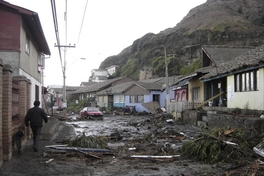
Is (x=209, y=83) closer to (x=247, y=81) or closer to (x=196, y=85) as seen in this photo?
(x=196, y=85)

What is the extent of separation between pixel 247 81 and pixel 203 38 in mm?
55331

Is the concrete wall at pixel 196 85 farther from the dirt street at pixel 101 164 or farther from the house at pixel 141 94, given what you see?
the dirt street at pixel 101 164

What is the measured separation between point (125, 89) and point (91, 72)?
74086 mm

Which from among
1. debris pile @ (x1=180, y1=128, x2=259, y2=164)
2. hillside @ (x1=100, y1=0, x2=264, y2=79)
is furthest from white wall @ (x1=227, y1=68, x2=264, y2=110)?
hillside @ (x1=100, y1=0, x2=264, y2=79)

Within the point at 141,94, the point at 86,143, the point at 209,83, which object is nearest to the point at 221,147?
the point at 86,143

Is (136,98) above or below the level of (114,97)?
below

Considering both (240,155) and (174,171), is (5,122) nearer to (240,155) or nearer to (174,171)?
(174,171)

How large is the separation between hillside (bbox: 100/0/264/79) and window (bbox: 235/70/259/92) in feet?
125

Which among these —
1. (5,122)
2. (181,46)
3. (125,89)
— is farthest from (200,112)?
(181,46)

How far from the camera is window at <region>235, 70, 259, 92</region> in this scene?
14.4 m

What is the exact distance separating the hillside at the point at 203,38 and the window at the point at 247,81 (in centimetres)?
3825

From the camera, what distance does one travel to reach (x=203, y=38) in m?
68.4

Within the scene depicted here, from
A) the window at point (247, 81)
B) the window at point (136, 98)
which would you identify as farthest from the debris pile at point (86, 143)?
the window at point (136, 98)

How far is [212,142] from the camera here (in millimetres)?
8898
